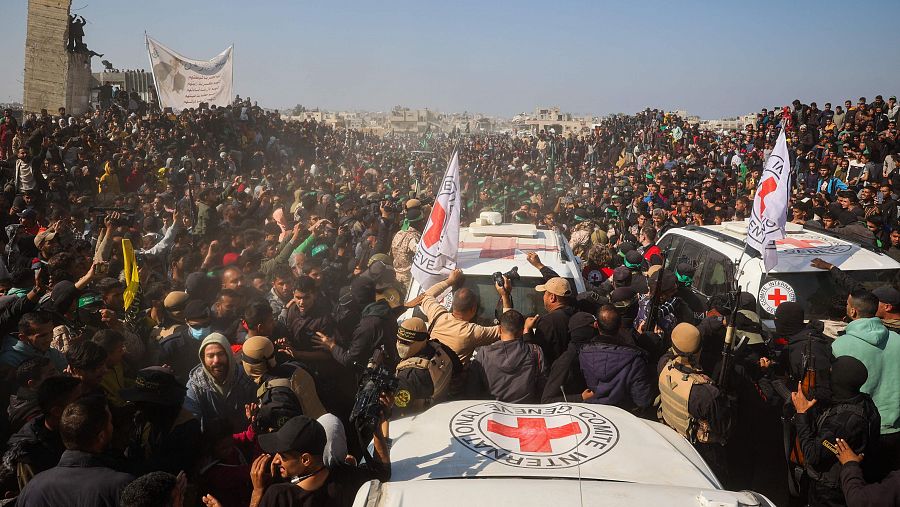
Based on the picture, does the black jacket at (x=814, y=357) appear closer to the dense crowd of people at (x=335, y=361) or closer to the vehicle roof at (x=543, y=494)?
the dense crowd of people at (x=335, y=361)

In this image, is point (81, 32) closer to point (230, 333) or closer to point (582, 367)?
point (230, 333)

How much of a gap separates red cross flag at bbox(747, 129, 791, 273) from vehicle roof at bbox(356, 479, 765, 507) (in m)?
A: 3.94

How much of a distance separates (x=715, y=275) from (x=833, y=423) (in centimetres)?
353

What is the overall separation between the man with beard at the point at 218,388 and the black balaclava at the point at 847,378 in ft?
11.2

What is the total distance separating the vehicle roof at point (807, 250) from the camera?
596 centimetres

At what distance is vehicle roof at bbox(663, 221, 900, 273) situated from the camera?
5.96 m

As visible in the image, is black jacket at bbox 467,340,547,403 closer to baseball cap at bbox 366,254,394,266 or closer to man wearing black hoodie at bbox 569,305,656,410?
man wearing black hoodie at bbox 569,305,656,410

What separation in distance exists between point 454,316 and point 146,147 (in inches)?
595

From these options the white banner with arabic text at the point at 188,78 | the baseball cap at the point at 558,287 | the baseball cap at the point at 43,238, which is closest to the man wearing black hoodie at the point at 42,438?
the baseball cap at the point at 558,287

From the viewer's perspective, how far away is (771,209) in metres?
6.22

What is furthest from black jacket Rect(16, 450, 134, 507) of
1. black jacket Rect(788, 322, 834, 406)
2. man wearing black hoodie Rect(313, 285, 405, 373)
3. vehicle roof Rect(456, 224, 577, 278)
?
black jacket Rect(788, 322, 834, 406)

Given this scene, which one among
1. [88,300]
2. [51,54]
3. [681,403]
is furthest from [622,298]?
[51,54]

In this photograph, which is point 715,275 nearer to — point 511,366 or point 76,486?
point 511,366

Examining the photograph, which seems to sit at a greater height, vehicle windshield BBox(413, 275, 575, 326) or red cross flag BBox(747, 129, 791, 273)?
red cross flag BBox(747, 129, 791, 273)
